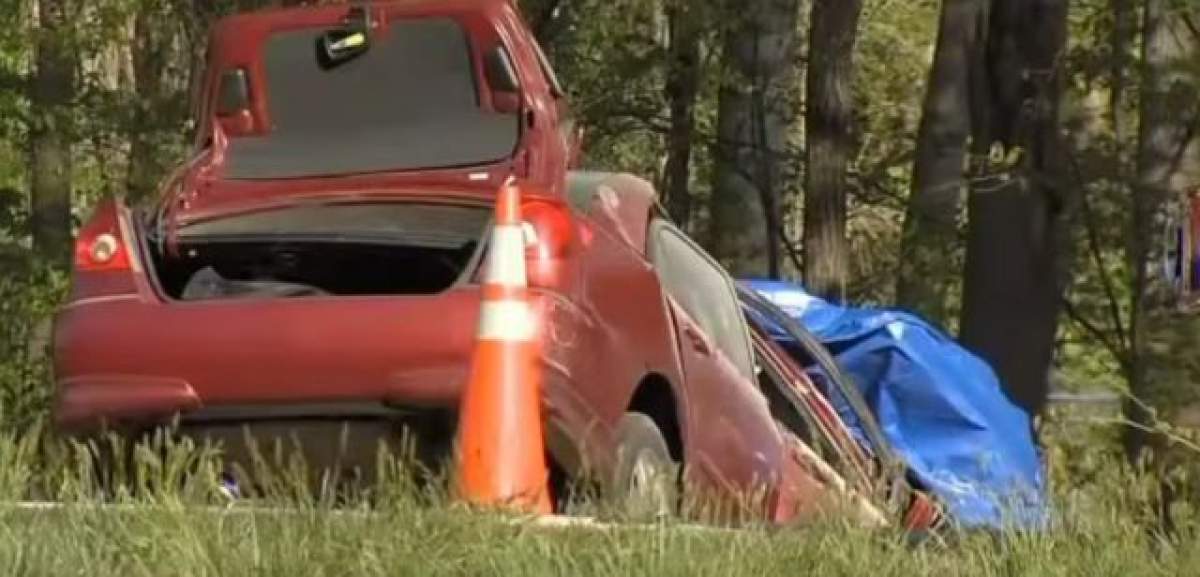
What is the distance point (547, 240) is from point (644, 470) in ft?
2.17

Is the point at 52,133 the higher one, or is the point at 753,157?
the point at 52,133

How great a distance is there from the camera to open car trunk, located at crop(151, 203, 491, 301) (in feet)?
21.2

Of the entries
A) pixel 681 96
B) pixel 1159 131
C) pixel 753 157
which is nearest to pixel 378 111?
pixel 1159 131

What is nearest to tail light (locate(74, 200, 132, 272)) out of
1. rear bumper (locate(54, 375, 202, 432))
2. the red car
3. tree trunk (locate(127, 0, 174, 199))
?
the red car

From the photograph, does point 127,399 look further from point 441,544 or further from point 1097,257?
point 1097,257

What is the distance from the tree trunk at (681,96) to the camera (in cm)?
1665

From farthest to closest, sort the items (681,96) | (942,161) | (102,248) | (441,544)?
(681,96), (942,161), (102,248), (441,544)

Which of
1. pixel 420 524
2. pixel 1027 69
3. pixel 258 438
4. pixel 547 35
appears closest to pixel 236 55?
pixel 258 438

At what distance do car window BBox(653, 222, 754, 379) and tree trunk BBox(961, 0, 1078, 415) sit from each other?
719 cm

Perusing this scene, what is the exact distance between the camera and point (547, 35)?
17422 millimetres

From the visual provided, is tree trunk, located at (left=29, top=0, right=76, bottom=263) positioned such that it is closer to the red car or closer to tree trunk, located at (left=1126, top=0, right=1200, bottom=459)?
tree trunk, located at (left=1126, top=0, right=1200, bottom=459)

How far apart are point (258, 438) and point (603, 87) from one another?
1289 cm

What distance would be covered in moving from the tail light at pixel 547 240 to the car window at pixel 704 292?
80cm

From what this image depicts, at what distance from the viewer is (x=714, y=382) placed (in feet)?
23.2
